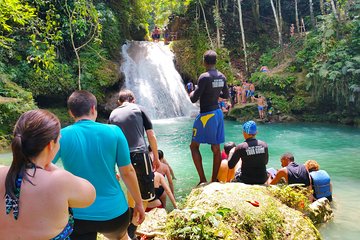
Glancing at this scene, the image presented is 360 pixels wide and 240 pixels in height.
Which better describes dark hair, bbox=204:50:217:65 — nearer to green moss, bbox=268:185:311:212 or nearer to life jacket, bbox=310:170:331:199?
green moss, bbox=268:185:311:212

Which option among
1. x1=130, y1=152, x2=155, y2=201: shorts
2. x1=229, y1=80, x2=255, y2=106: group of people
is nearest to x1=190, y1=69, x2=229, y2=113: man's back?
x1=130, y1=152, x2=155, y2=201: shorts

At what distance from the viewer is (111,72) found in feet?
59.0

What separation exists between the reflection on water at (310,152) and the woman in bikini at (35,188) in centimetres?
454

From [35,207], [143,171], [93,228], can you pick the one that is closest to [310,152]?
[143,171]

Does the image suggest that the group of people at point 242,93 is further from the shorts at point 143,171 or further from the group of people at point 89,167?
the shorts at point 143,171

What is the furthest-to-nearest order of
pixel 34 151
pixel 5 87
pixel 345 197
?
pixel 5 87, pixel 345 197, pixel 34 151

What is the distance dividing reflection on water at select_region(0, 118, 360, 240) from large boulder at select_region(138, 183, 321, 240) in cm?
156

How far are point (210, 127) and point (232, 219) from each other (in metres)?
1.95

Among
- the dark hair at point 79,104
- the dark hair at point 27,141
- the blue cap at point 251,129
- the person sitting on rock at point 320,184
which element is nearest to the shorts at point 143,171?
the dark hair at point 79,104

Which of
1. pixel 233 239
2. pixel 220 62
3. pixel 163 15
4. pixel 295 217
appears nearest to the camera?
pixel 233 239

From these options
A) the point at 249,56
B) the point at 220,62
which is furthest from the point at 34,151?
the point at 249,56

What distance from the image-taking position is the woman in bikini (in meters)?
1.84

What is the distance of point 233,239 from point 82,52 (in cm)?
1668

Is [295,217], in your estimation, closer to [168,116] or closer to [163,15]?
[168,116]
